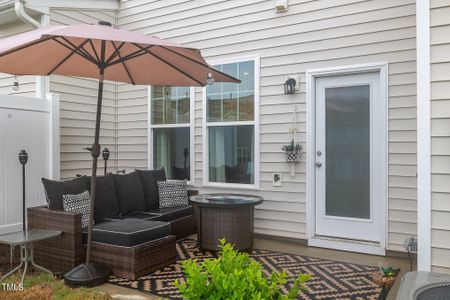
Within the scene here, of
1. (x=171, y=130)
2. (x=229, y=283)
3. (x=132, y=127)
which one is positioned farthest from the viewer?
(x=132, y=127)

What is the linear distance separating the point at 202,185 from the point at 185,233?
31.8 inches

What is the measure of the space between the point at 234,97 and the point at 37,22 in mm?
2760

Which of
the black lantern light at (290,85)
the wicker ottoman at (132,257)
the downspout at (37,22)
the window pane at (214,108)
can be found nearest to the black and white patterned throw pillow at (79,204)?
the wicker ottoman at (132,257)

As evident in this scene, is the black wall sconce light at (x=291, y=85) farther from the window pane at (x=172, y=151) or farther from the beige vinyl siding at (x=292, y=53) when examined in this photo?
the window pane at (x=172, y=151)

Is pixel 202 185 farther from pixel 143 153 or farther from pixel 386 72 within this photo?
pixel 386 72

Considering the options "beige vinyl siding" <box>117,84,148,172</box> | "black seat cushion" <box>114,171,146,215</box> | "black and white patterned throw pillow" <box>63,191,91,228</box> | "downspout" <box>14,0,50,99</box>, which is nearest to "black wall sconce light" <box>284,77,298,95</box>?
"black seat cushion" <box>114,171,146,215</box>

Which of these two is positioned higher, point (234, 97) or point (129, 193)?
point (234, 97)

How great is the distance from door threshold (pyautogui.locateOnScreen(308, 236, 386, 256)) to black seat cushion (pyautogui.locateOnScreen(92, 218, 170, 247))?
6.14ft

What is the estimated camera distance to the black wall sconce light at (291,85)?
15.3 feet

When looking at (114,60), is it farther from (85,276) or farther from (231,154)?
(231,154)

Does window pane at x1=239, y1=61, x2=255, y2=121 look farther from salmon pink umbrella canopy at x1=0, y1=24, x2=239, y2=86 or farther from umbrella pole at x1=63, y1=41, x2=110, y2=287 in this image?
umbrella pole at x1=63, y1=41, x2=110, y2=287

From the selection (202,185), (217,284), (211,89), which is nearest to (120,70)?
(211,89)

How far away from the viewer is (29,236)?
11.1ft

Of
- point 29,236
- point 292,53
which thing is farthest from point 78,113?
point 292,53
